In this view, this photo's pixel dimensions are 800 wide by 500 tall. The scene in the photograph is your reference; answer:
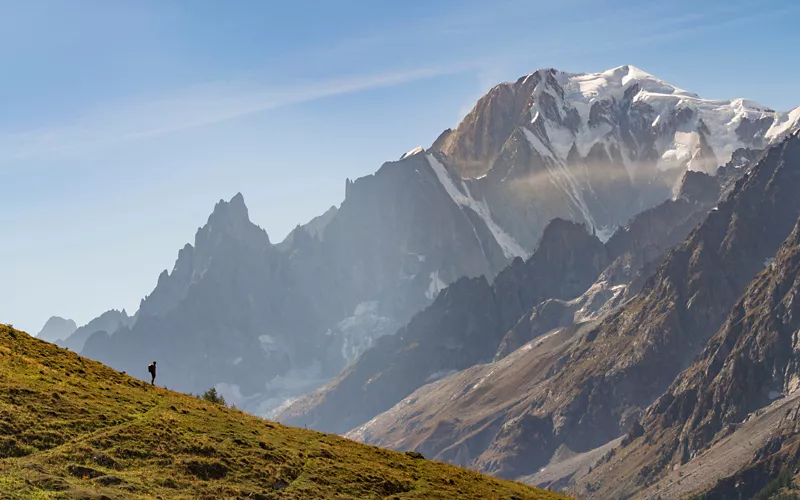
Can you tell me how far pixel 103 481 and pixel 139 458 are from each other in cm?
557

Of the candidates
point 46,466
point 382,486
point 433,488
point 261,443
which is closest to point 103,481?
point 46,466

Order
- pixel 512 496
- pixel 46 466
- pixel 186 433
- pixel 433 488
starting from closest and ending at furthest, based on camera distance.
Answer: pixel 46 466 → pixel 186 433 → pixel 433 488 → pixel 512 496

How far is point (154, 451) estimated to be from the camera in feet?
204

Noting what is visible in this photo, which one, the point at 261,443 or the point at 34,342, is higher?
the point at 34,342

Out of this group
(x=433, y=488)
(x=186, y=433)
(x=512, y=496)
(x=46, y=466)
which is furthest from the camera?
(x=512, y=496)

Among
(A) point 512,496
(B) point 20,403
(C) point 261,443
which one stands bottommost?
(A) point 512,496

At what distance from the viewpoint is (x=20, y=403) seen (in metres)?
62.9

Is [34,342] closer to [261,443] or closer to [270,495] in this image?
[261,443]

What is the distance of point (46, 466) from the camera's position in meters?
54.9

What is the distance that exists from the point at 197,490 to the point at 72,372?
81.2ft

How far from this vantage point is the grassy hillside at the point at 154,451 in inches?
2207

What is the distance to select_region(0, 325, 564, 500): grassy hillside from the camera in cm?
5606

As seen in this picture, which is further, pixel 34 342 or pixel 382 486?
pixel 34 342

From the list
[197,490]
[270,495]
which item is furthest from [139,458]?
[270,495]
